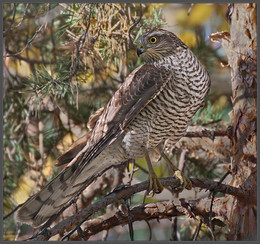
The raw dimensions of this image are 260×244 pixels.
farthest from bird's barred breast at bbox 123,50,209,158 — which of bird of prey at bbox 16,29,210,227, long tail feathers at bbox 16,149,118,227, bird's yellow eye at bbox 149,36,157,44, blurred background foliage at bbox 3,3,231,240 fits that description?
blurred background foliage at bbox 3,3,231,240

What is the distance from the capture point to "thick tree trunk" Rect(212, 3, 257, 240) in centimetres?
176

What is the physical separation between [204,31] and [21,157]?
4.55 feet

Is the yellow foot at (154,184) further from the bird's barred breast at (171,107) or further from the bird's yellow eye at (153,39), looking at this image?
the bird's yellow eye at (153,39)

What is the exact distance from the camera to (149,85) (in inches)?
70.5

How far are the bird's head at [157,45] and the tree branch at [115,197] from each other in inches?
23.2

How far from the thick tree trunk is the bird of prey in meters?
0.16

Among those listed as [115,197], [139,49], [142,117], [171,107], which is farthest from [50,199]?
[139,49]

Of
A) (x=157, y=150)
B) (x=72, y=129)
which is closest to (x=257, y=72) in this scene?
(x=157, y=150)

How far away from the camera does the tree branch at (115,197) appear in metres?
1.44

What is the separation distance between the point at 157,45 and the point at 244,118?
52 cm

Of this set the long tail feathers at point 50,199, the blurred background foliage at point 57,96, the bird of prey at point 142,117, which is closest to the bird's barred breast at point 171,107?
the bird of prey at point 142,117

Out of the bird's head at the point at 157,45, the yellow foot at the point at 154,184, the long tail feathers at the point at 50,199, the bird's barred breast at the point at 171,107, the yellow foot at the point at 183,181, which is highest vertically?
the bird's head at the point at 157,45

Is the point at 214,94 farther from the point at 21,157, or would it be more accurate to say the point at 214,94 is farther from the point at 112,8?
the point at 21,157

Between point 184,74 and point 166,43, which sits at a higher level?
point 166,43
